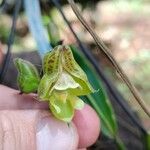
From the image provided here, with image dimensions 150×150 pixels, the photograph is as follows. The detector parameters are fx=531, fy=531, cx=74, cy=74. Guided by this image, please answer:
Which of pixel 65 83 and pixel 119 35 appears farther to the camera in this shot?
pixel 119 35

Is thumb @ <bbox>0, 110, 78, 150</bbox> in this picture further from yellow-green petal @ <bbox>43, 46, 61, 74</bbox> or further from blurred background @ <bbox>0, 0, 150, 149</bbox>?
blurred background @ <bbox>0, 0, 150, 149</bbox>

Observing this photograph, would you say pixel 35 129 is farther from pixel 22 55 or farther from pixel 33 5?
pixel 22 55

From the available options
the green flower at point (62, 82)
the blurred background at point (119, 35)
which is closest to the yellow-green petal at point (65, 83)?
the green flower at point (62, 82)

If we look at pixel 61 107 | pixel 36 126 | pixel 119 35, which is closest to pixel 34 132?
pixel 36 126

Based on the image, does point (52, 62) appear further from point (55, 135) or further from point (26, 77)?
point (55, 135)

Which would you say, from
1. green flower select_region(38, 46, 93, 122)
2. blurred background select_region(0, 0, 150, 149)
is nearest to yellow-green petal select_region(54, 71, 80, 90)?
green flower select_region(38, 46, 93, 122)

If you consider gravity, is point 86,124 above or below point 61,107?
below

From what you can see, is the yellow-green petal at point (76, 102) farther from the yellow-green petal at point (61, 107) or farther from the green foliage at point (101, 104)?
the green foliage at point (101, 104)
